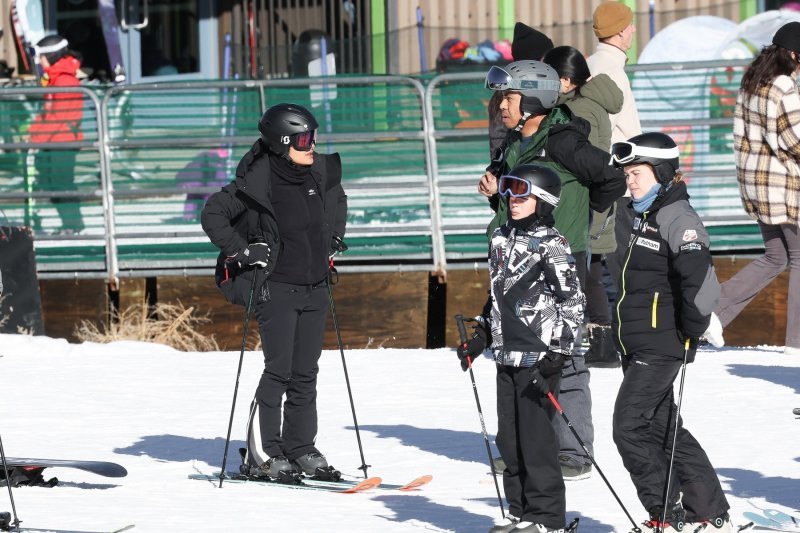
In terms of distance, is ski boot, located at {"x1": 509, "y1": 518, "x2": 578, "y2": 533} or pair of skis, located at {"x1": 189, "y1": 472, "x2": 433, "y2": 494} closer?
ski boot, located at {"x1": 509, "y1": 518, "x2": 578, "y2": 533}

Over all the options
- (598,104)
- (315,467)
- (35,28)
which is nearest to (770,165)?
(598,104)

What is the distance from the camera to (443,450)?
29.9 ft

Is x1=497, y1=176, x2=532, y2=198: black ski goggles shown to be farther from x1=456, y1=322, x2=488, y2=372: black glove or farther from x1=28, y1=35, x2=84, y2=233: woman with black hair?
x1=28, y1=35, x2=84, y2=233: woman with black hair

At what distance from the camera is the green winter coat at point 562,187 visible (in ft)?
26.3

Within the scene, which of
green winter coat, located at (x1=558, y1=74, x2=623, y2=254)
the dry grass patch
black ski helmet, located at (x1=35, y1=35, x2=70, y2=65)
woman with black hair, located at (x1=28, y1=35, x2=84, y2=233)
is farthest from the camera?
black ski helmet, located at (x1=35, y1=35, x2=70, y2=65)

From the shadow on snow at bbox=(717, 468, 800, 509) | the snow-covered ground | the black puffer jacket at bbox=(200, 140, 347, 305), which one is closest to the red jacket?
the snow-covered ground

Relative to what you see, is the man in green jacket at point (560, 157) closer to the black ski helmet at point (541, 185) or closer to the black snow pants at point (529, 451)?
the black ski helmet at point (541, 185)

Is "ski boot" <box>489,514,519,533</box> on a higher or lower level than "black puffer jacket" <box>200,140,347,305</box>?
lower

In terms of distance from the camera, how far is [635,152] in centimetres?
665

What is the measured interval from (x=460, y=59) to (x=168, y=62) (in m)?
3.88

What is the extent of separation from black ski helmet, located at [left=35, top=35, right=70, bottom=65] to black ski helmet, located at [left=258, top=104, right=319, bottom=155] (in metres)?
Result: 8.54

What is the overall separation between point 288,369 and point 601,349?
3.35 metres

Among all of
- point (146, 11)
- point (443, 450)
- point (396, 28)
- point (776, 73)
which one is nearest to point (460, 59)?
point (396, 28)

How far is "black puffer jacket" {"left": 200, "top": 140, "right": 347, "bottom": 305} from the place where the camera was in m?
8.26
